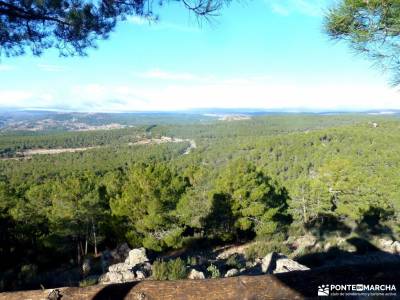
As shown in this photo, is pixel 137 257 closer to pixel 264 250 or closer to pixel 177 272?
pixel 177 272

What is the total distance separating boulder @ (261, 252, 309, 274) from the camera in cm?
720

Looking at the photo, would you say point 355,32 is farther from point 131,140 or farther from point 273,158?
point 131,140

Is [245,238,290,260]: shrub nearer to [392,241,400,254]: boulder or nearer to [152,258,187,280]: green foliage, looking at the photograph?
[392,241,400,254]: boulder

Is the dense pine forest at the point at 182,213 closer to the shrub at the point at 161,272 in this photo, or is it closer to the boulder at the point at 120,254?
the boulder at the point at 120,254

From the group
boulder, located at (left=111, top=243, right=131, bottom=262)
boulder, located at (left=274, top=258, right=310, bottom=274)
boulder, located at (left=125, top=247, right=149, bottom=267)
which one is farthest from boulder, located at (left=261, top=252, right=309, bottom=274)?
boulder, located at (left=111, top=243, right=131, bottom=262)

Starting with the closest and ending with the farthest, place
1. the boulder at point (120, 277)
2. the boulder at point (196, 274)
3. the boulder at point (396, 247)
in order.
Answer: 1. the boulder at point (196, 274)
2. the boulder at point (120, 277)
3. the boulder at point (396, 247)

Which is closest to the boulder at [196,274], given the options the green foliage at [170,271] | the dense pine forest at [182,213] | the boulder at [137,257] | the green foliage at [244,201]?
the green foliage at [170,271]

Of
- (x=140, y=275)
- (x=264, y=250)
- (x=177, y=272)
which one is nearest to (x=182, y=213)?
(x=264, y=250)

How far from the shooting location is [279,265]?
746 centimetres

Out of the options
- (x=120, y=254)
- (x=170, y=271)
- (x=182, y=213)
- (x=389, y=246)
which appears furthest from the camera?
(x=182, y=213)

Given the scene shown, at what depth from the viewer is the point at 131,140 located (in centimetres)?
12862

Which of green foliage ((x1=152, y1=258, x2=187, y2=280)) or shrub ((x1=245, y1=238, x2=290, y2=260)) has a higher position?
green foliage ((x1=152, y1=258, x2=187, y2=280))

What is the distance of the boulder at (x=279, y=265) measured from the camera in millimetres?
7203

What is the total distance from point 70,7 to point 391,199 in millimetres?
22361
